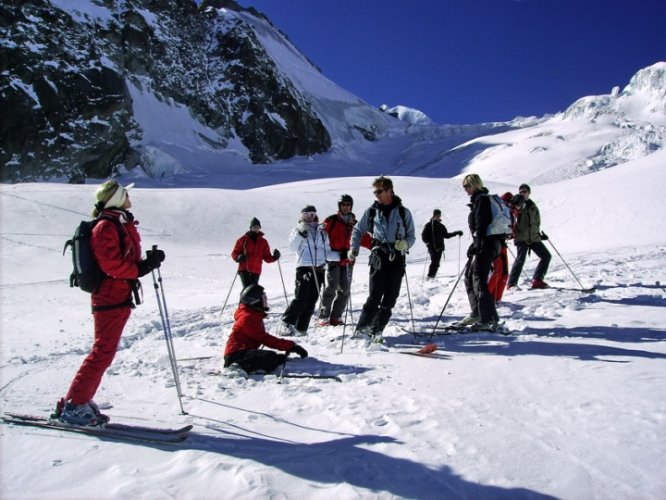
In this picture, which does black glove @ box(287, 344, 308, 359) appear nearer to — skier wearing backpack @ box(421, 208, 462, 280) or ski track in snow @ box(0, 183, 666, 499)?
ski track in snow @ box(0, 183, 666, 499)

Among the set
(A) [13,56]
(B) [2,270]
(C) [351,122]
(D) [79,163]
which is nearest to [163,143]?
(D) [79,163]

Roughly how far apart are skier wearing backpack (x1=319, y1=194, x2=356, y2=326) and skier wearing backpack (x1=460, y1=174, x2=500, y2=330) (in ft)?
6.39

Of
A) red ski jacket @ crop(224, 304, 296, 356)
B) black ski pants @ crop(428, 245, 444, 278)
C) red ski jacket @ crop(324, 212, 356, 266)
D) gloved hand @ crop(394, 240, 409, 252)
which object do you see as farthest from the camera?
black ski pants @ crop(428, 245, 444, 278)

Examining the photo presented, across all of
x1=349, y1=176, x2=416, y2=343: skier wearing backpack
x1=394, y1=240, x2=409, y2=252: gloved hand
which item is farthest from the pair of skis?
x1=394, y1=240, x2=409, y2=252: gloved hand

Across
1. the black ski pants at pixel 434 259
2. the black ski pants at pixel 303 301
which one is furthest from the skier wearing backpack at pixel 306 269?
the black ski pants at pixel 434 259

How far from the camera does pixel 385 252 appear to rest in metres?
5.66

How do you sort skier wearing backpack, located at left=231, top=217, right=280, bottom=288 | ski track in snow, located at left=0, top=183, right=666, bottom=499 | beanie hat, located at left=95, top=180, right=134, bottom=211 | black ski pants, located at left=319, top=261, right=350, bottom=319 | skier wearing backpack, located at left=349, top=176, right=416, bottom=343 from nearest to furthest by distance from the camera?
ski track in snow, located at left=0, top=183, right=666, bottom=499 → beanie hat, located at left=95, top=180, right=134, bottom=211 → skier wearing backpack, located at left=349, top=176, right=416, bottom=343 → black ski pants, located at left=319, top=261, right=350, bottom=319 → skier wearing backpack, located at left=231, top=217, right=280, bottom=288

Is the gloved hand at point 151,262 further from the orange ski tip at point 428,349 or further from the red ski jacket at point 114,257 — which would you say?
the orange ski tip at point 428,349

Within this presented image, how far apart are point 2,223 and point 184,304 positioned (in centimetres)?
1059

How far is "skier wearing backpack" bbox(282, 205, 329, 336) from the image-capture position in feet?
22.8

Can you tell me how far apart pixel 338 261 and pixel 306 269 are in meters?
0.48

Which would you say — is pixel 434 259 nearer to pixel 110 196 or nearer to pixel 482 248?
pixel 482 248

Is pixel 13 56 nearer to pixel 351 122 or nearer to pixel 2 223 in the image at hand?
pixel 2 223

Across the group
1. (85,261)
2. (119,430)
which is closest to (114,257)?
(85,261)
